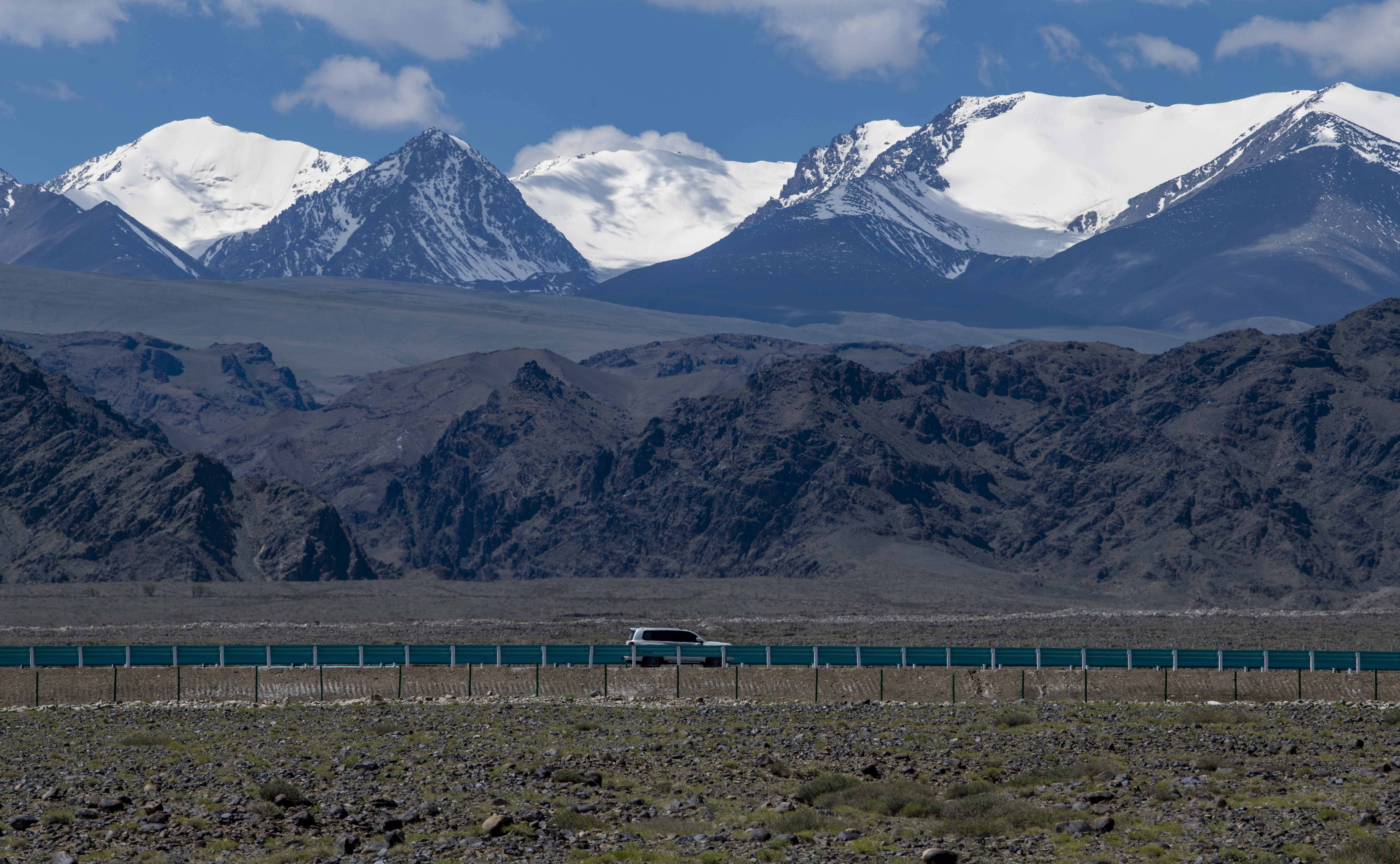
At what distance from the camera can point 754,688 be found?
58781 millimetres

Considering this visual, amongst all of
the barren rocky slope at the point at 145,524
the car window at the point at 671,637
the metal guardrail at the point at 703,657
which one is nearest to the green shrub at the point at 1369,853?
the metal guardrail at the point at 703,657

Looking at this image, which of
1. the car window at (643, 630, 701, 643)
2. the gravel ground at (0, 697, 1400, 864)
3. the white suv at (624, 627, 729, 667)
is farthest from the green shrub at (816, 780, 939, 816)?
the car window at (643, 630, 701, 643)

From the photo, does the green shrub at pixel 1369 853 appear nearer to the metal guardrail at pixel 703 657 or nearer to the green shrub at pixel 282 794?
the green shrub at pixel 282 794

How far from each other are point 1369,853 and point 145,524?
173m

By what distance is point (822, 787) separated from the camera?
37031 mm

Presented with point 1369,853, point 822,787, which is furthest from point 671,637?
point 1369,853

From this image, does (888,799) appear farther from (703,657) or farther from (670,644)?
(670,644)

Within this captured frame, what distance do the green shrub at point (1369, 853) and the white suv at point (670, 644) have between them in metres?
34.8

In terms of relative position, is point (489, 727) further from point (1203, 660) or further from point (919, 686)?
point (1203, 660)

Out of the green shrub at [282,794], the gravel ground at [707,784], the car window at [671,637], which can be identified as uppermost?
the car window at [671,637]

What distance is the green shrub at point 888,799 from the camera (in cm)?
3506

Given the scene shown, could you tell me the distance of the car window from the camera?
68500mm

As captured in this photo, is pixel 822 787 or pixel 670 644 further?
pixel 670 644

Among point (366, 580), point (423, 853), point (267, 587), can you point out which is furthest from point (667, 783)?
point (366, 580)
